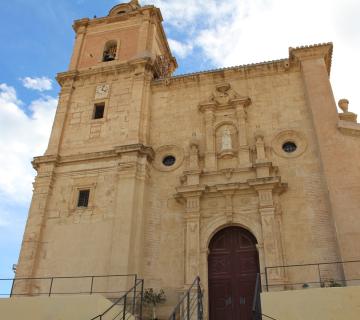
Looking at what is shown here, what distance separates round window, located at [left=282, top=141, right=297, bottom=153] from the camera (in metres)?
15.6

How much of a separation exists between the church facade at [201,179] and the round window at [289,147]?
0.18ft

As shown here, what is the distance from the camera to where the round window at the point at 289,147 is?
51.2ft

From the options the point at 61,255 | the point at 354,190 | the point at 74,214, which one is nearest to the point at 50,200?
the point at 74,214

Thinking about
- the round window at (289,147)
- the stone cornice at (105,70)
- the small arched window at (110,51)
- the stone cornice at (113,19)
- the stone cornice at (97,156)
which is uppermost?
the stone cornice at (113,19)

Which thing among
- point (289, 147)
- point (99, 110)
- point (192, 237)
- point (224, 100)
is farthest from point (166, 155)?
point (289, 147)

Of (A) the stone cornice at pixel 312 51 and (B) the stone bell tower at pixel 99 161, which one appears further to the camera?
(A) the stone cornice at pixel 312 51

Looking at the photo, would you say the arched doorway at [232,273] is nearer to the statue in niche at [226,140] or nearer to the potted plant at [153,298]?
the potted plant at [153,298]

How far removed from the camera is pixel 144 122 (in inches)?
699

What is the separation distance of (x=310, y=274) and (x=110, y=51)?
15.3 m

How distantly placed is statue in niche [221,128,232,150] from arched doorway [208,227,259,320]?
10.8ft

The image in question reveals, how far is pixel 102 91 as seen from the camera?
1945 cm

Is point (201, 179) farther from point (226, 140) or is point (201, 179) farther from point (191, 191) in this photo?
point (226, 140)

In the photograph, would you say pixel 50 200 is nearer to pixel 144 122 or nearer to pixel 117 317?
pixel 144 122

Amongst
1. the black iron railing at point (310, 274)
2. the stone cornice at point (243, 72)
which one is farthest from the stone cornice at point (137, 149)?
the black iron railing at point (310, 274)
